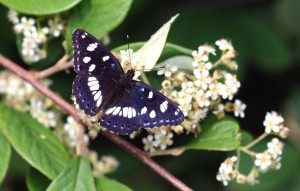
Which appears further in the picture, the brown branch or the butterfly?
the brown branch

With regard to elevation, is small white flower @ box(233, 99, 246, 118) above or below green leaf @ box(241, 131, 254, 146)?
above

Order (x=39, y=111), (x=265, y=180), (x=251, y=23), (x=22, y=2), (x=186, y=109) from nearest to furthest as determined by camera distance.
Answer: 1. (x=186, y=109)
2. (x=22, y=2)
3. (x=39, y=111)
4. (x=265, y=180)
5. (x=251, y=23)

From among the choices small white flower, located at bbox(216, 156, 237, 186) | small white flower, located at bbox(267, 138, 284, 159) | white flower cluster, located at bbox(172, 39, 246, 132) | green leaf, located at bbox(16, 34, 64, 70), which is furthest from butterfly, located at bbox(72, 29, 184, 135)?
green leaf, located at bbox(16, 34, 64, 70)

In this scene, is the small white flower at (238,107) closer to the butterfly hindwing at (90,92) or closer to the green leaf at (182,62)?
the green leaf at (182,62)

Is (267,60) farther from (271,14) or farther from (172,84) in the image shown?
(172,84)

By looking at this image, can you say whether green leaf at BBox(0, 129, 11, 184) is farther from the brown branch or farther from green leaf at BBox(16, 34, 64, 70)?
green leaf at BBox(16, 34, 64, 70)

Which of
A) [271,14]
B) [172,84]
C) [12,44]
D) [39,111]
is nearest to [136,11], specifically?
[12,44]
